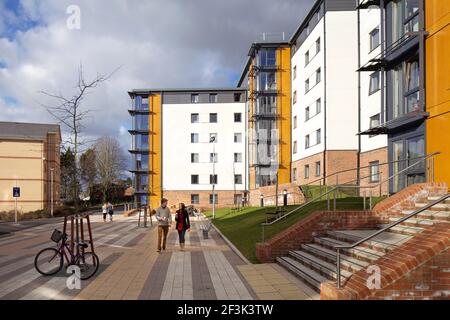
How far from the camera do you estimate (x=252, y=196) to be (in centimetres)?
4197

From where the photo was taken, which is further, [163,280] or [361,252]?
[163,280]

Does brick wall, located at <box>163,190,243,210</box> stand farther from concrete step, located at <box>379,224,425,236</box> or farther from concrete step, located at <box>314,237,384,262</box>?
concrete step, located at <box>379,224,425,236</box>

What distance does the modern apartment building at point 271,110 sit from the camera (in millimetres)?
45031

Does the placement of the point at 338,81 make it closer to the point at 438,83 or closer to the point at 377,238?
the point at 438,83

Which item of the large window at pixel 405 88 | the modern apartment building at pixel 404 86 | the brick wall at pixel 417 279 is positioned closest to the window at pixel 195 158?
the modern apartment building at pixel 404 86

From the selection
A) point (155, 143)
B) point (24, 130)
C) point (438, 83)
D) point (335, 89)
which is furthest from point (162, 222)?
point (24, 130)

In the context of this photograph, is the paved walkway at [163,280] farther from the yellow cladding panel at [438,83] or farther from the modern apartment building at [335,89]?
the modern apartment building at [335,89]

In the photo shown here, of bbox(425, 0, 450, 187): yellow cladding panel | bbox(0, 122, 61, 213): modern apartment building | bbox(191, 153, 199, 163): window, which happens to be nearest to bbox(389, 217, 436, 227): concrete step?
bbox(425, 0, 450, 187): yellow cladding panel

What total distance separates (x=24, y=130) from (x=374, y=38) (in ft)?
147

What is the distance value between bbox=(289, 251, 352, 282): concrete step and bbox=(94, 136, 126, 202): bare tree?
196 feet

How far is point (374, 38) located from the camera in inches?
1139
